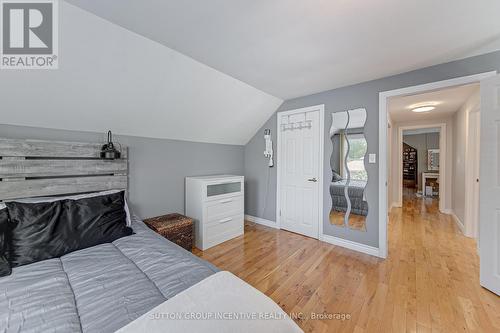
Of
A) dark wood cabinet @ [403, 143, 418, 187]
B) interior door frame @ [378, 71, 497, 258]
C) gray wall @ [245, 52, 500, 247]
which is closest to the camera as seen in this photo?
gray wall @ [245, 52, 500, 247]

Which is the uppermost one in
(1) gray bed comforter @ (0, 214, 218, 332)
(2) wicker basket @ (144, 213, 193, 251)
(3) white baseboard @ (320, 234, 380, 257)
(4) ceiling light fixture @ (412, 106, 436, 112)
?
(4) ceiling light fixture @ (412, 106, 436, 112)

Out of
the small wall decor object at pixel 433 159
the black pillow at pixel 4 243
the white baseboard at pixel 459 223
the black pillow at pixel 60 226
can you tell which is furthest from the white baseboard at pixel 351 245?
the small wall decor object at pixel 433 159

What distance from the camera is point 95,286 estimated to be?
3.59 ft

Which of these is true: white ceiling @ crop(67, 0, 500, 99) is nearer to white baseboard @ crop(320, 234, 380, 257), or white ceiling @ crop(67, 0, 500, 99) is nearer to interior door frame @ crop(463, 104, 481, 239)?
interior door frame @ crop(463, 104, 481, 239)

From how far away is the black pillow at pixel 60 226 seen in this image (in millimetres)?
1365

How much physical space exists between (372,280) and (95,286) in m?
2.40

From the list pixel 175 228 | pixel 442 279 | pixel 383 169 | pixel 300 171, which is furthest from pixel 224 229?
pixel 442 279

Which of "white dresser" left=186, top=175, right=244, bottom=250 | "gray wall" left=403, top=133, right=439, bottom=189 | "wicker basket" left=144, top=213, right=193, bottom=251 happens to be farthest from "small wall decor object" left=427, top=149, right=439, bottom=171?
"wicker basket" left=144, top=213, right=193, bottom=251

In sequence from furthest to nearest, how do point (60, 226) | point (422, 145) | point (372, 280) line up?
point (422, 145) < point (372, 280) < point (60, 226)

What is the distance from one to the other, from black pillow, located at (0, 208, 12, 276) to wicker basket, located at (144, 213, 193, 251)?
3.73 feet

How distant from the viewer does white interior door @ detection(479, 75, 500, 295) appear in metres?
1.87

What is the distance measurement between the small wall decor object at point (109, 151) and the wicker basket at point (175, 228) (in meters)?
0.87

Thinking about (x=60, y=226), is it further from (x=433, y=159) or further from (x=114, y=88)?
(x=433, y=159)

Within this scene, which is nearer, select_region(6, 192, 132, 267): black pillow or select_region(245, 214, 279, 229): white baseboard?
select_region(6, 192, 132, 267): black pillow
